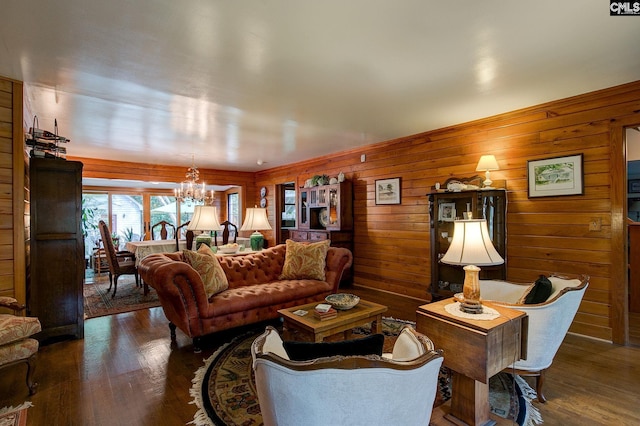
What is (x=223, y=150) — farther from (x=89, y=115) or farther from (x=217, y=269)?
(x=217, y=269)

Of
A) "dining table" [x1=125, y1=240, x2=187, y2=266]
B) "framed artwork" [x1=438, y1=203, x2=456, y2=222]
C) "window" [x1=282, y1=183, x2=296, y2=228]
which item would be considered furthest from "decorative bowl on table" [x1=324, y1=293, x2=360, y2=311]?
"window" [x1=282, y1=183, x2=296, y2=228]

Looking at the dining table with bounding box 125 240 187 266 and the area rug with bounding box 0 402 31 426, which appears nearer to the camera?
the area rug with bounding box 0 402 31 426

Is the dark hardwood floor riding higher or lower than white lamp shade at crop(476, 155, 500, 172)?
lower

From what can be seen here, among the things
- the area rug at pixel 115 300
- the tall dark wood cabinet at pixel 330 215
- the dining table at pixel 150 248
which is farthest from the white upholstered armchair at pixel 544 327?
the dining table at pixel 150 248

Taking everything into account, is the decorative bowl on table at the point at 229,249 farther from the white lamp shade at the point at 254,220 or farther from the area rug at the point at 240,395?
the area rug at the point at 240,395

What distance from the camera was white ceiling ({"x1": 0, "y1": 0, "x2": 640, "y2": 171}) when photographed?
73.2 inches

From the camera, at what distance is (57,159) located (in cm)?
320

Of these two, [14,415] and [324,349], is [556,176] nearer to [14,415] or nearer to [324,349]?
[324,349]

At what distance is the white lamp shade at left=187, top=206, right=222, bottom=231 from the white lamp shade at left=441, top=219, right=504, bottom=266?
2744mm

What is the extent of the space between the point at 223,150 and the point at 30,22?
3738 mm

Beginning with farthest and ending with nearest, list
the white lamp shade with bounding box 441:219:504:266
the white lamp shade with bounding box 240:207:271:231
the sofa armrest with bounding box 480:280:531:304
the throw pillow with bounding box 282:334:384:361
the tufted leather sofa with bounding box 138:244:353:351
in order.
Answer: the white lamp shade with bounding box 240:207:271:231, the tufted leather sofa with bounding box 138:244:353:351, the sofa armrest with bounding box 480:280:531:304, the white lamp shade with bounding box 441:219:504:266, the throw pillow with bounding box 282:334:384:361

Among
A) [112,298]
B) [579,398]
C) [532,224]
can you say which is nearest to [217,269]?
[112,298]

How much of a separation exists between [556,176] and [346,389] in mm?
3524

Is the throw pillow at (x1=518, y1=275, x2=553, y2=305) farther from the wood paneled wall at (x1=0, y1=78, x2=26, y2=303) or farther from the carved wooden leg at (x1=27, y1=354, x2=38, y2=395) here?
the wood paneled wall at (x1=0, y1=78, x2=26, y2=303)
